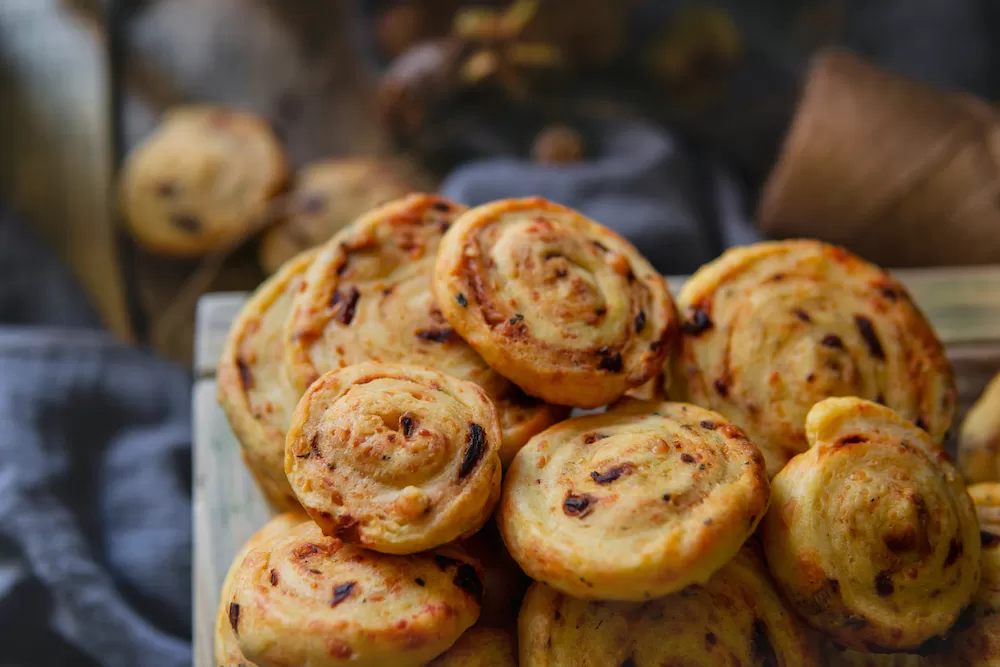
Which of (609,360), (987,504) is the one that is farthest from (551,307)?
(987,504)

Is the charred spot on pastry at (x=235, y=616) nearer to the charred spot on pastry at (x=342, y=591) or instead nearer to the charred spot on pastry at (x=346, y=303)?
the charred spot on pastry at (x=342, y=591)

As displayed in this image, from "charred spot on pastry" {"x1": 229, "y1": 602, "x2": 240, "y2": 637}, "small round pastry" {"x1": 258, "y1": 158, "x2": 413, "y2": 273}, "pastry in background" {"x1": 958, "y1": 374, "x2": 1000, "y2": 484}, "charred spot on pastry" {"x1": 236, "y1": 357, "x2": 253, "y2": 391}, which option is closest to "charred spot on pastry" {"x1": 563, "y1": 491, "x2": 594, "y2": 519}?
"charred spot on pastry" {"x1": 229, "y1": 602, "x2": 240, "y2": 637}

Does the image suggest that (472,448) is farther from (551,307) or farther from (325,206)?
(325,206)

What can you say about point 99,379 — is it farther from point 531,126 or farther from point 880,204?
point 880,204

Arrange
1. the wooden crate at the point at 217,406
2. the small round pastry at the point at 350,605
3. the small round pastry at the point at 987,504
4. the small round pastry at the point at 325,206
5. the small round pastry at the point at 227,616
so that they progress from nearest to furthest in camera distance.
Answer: the small round pastry at the point at 350,605 < the small round pastry at the point at 227,616 < the small round pastry at the point at 987,504 < the wooden crate at the point at 217,406 < the small round pastry at the point at 325,206

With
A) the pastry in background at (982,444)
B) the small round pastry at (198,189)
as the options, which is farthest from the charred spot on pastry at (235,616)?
the small round pastry at (198,189)

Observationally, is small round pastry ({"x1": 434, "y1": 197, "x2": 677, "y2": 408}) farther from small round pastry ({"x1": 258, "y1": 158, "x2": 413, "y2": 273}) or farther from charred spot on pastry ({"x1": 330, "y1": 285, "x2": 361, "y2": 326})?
small round pastry ({"x1": 258, "y1": 158, "x2": 413, "y2": 273})
